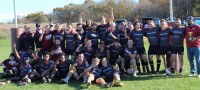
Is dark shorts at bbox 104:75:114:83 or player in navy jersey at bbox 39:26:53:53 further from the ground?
player in navy jersey at bbox 39:26:53:53

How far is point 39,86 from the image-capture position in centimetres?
1134

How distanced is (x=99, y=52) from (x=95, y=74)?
122 cm

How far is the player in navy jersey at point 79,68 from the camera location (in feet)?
38.9

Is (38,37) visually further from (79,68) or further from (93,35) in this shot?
(79,68)

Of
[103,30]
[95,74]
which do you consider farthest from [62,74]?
[103,30]

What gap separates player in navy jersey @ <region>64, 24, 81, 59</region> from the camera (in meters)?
13.0

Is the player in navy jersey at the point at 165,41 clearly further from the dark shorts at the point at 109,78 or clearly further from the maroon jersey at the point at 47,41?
the maroon jersey at the point at 47,41

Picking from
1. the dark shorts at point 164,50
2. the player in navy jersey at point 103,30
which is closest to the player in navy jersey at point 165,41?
the dark shorts at point 164,50

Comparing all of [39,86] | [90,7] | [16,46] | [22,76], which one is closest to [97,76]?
[39,86]

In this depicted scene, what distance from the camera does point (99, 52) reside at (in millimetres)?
12492

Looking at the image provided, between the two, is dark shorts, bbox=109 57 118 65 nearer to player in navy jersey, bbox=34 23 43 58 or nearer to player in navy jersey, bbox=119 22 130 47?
player in navy jersey, bbox=119 22 130 47

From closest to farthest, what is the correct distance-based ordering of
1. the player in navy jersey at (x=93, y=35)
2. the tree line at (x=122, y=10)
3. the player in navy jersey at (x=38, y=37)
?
the player in navy jersey at (x=93, y=35) → the player in navy jersey at (x=38, y=37) → the tree line at (x=122, y=10)

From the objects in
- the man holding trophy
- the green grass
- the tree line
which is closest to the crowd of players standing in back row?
the man holding trophy

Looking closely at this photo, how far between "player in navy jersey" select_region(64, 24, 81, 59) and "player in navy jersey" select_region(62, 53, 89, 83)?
119 centimetres
